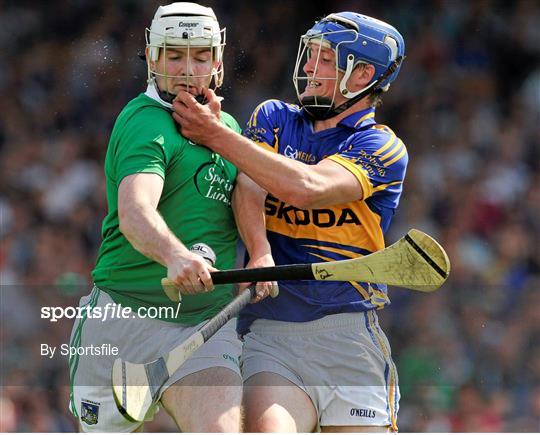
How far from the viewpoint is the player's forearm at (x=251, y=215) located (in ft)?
11.0

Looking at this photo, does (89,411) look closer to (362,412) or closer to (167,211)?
(167,211)

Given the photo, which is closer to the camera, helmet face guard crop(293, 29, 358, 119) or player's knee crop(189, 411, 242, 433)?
player's knee crop(189, 411, 242, 433)

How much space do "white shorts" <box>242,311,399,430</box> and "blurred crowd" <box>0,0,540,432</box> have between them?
5.21 ft

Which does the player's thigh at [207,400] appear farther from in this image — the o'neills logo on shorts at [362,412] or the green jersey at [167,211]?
the o'neills logo on shorts at [362,412]

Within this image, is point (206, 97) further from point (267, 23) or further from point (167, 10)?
point (267, 23)

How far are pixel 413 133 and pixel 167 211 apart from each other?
4.41 metres

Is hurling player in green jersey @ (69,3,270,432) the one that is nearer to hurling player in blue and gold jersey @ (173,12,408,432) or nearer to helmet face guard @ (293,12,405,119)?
hurling player in blue and gold jersey @ (173,12,408,432)

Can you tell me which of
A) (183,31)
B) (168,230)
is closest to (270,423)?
(168,230)

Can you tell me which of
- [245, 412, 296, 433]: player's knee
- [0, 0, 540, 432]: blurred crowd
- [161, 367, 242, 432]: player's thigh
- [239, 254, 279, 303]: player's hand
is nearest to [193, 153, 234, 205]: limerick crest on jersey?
[239, 254, 279, 303]: player's hand

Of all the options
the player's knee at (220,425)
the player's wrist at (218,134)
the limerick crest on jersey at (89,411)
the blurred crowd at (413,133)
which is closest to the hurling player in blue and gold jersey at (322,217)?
the player's wrist at (218,134)

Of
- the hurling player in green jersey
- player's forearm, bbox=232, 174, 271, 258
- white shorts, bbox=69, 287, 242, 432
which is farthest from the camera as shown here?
player's forearm, bbox=232, 174, 271, 258

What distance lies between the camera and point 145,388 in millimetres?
3154

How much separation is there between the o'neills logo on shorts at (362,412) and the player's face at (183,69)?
1048 mm

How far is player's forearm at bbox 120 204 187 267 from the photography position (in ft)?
9.98
